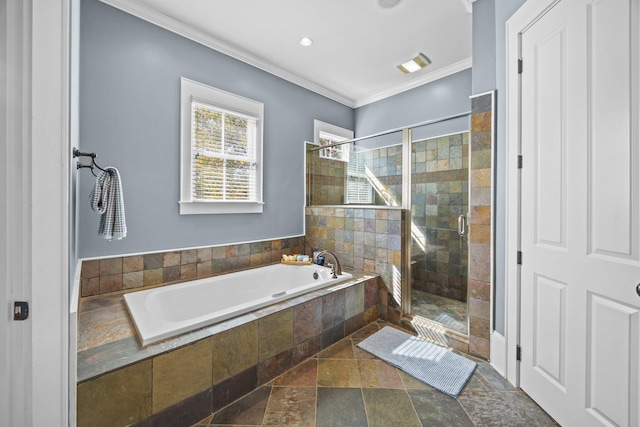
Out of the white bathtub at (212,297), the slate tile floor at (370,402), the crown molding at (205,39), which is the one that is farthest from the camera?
the crown molding at (205,39)

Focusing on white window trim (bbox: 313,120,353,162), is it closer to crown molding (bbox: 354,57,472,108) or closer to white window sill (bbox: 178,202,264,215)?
crown molding (bbox: 354,57,472,108)

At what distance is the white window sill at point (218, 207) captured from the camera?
8.42 ft

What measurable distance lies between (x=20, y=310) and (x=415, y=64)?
12.0 feet

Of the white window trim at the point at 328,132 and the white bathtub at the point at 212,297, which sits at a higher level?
the white window trim at the point at 328,132

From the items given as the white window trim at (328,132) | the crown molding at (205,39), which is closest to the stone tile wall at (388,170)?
the white window trim at (328,132)

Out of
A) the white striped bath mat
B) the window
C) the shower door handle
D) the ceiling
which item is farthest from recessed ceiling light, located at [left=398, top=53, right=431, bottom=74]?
the white striped bath mat

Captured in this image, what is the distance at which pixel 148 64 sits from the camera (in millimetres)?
2342

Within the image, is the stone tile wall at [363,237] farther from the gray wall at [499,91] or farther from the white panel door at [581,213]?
the white panel door at [581,213]

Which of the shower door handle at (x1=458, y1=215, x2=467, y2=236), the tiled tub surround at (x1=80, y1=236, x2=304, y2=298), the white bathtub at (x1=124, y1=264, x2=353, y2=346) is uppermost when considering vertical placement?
the shower door handle at (x1=458, y1=215, x2=467, y2=236)

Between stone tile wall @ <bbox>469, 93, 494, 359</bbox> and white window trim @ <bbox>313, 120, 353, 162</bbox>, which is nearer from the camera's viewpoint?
stone tile wall @ <bbox>469, 93, 494, 359</bbox>

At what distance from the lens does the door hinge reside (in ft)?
2.88

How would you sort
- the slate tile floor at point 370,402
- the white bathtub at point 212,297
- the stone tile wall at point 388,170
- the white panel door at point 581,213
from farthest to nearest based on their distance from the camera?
the stone tile wall at point 388,170
the white bathtub at point 212,297
the slate tile floor at point 370,402
the white panel door at point 581,213

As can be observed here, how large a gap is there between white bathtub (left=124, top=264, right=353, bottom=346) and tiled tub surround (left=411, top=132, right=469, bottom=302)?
0.87 meters

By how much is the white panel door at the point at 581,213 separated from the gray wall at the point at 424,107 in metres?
1.22
